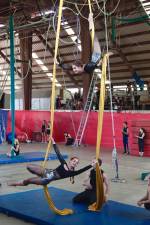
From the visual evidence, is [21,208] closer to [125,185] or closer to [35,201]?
[35,201]

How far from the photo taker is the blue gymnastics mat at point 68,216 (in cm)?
533

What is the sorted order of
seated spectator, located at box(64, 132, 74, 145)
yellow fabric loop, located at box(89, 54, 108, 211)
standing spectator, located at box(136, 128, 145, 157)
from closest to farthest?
1. yellow fabric loop, located at box(89, 54, 108, 211)
2. standing spectator, located at box(136, 128, 145, 157)
3. seated spectator, located at box(64, 132, 74, 145)

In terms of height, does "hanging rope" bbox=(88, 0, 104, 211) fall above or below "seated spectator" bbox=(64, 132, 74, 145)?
above

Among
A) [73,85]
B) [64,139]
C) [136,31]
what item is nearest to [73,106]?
[64,139]

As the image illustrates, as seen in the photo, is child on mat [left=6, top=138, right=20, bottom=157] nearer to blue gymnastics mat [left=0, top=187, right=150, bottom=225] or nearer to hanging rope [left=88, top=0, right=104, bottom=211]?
blue gymnastics mat [left=0, top=187, right=150, bottom=225]

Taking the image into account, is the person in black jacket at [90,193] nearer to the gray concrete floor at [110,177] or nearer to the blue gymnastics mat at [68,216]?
the blue gymnastics mat at [68,216]

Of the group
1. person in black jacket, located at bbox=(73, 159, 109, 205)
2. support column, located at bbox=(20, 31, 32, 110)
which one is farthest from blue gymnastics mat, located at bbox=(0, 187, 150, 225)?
support column, located at bbox=(20, 31, 32, 110)

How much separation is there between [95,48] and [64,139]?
12924mm

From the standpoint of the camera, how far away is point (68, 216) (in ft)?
18.4

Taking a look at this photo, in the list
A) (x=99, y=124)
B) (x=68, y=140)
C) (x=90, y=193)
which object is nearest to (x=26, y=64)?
(x=68, y=140)

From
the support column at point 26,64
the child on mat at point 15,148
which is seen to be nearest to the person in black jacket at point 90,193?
the child on mat at point 15,148

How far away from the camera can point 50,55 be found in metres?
25.9

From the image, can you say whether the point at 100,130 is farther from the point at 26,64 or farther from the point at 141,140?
the point at 26,64

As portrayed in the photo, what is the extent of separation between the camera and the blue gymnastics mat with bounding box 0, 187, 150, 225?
533 centimetres
